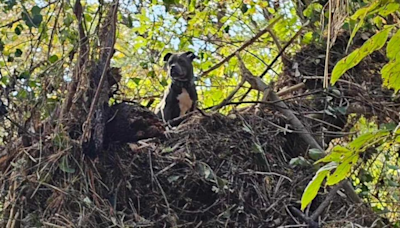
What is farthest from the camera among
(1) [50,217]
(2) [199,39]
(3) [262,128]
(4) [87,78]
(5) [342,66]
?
(2) [199,39]

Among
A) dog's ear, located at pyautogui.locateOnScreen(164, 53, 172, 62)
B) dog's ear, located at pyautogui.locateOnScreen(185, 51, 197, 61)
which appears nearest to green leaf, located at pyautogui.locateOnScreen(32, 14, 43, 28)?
dog's ear, located at pyautogui.locateOnScreen(164, 53, 172, 62)

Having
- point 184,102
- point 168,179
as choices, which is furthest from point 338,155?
point 184,102

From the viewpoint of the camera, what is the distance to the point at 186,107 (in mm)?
5914

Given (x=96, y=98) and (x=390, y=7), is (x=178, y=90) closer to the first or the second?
(x=96, y=98)

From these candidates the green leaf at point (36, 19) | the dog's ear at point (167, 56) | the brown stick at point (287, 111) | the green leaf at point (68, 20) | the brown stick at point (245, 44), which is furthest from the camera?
the dog's ear at point (167, 56)

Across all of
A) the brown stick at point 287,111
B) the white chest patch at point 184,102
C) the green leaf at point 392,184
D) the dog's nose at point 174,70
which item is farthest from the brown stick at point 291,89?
the dog's nose at point 174,70

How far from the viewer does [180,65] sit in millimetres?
6070

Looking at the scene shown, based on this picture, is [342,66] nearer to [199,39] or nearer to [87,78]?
[87,78]

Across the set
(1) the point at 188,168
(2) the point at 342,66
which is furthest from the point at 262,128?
(2) the point at 342,66

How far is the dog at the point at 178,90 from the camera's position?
19.4ft

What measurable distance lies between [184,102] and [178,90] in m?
0.14

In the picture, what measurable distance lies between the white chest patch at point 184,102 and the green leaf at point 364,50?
441 cm

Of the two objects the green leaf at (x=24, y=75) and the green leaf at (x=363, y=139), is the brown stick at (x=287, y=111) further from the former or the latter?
the green leaf at (x=363, y=139)

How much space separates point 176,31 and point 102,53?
2375 mm
